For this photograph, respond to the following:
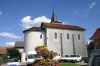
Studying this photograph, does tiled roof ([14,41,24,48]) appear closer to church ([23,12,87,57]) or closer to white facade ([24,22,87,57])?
church ([23,12,87,57])

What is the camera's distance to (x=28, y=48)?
61.0 metres

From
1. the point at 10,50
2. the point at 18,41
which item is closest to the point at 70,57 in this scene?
the point at 10,50

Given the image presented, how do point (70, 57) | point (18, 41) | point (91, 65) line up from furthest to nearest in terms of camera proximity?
point (18, 41) → point (70, 57) → point (91, 65)

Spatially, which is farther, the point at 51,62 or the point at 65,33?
the point at 65,33

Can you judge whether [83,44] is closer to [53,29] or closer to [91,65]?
[53,29]

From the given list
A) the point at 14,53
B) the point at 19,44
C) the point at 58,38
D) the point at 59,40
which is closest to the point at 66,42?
the point at 59,40

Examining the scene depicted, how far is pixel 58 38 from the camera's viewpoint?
6325 centimetres

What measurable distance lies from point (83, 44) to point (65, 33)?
6484 millimetres

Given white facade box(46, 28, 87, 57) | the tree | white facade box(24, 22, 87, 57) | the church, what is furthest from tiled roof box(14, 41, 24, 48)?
Result: white facade box(46, 28, 87, 57)

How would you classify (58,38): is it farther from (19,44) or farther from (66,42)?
(19,44)

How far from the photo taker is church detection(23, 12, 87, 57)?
201 feet

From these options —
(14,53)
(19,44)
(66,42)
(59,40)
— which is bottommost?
(14,53)

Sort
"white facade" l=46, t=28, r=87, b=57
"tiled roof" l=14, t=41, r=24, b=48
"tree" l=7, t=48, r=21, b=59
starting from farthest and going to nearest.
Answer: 1. "tiled roof" l=14, t=41, r=24, b=48
2. "tree" l=7, t=48, r=21, b=59
3. "white facade" l=46, t=28, r=87, b=57

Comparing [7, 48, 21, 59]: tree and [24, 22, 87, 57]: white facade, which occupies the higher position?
[24, 22, 87, 57]: white facade
